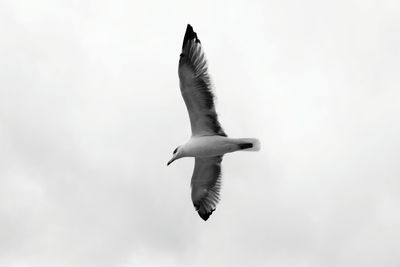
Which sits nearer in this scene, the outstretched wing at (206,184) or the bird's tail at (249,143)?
the bird's tail at (249,143)

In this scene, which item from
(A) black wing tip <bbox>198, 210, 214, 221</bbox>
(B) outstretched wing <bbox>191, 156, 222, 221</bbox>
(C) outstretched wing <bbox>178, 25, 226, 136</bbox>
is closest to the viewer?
→ (C) outstretched wing <bbox>178, 25, 226, 136</bbox>

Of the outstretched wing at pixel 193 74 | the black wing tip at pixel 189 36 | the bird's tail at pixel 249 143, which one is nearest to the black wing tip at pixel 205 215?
the bird's tail at pixel 249 143

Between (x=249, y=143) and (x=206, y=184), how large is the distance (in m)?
3.34

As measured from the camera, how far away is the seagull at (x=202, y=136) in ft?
85.5

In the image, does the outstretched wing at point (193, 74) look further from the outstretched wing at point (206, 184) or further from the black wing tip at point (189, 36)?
the outstretched wing at point (206, 184)

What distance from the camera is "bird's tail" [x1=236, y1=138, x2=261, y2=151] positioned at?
27.1m

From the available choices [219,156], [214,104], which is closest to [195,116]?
[214,104]

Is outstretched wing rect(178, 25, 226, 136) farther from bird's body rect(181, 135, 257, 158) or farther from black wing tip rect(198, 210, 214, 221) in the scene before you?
black wing tip rect(198, 210, 214, 221)

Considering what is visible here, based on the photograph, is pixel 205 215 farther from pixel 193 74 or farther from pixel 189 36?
pixel 189 36

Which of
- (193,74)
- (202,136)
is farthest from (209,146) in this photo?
(193,74)

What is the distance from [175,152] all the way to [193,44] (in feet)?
13.8

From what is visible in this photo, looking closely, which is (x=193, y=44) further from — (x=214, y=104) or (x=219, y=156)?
(x=219, y=156)

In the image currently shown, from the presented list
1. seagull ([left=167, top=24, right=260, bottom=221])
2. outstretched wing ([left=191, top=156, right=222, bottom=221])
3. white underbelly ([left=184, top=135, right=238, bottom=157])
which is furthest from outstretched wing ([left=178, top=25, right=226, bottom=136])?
outstretched wing ([left=191, top=156, right=222, bottom=221])

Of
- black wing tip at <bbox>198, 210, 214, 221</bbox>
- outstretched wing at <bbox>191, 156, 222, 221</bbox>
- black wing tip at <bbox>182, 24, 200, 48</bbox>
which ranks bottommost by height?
black wing tip at <bbox>198, 210, 214, 221</bbox>
